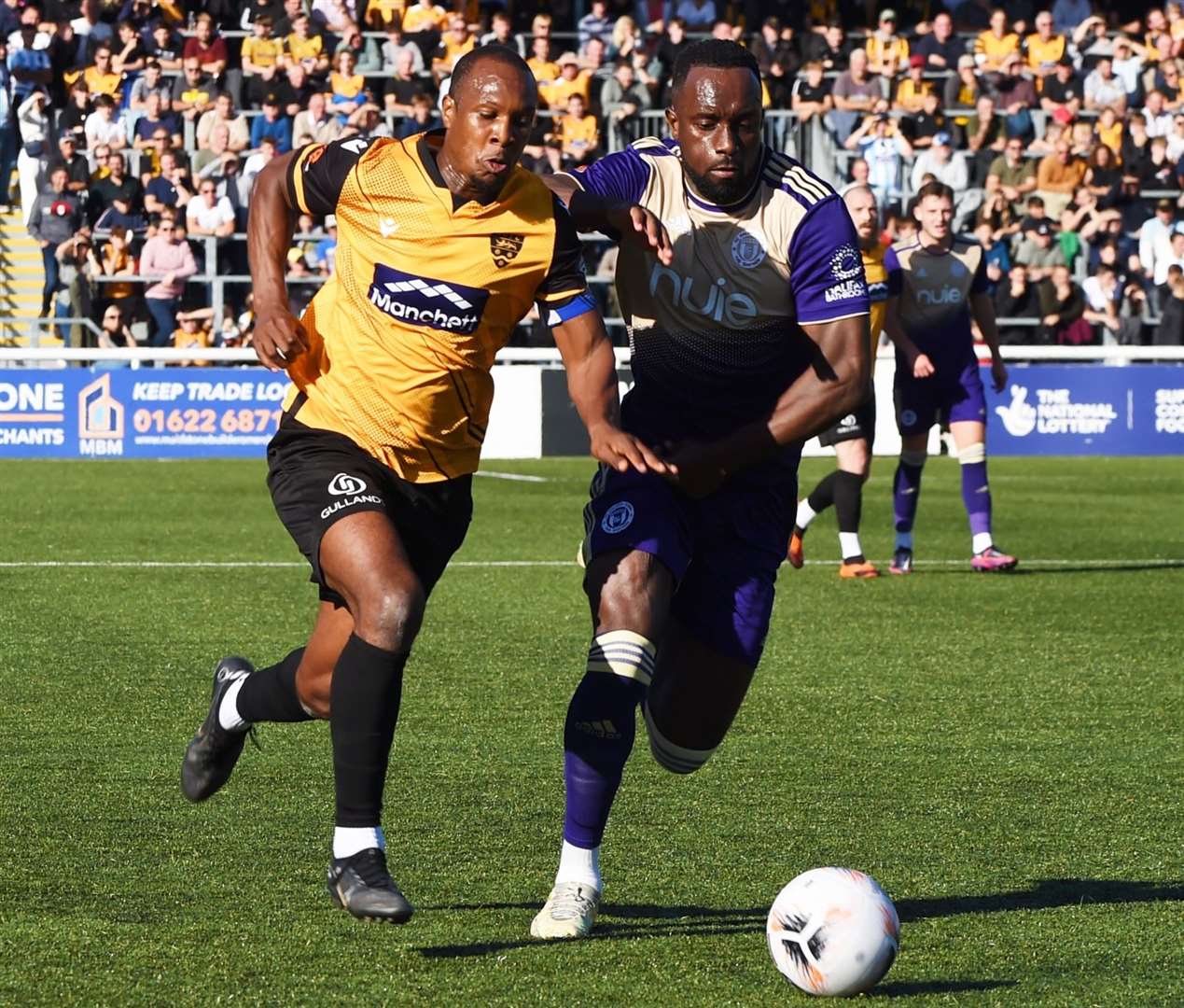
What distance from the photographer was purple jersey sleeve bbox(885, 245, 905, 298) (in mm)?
12711

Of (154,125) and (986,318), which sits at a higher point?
(154,125)

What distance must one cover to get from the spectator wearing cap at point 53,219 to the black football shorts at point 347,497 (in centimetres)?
1920

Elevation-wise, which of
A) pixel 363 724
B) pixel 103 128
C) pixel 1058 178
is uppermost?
pixel 103 128

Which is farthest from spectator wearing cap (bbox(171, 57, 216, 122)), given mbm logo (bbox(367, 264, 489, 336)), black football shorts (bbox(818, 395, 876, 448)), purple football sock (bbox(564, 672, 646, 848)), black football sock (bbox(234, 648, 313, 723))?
purple football sock (bbox(564, 672, 646, 848))

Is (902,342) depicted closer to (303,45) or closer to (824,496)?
(824,496)

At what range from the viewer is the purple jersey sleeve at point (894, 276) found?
12.7m

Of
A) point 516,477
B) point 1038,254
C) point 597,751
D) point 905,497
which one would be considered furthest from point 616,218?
point 1038,254

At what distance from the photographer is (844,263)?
17.2 ft

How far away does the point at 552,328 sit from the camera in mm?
5105

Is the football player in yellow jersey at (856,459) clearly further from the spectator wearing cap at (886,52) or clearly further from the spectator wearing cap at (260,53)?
the spectator wearing cap at (886,52)

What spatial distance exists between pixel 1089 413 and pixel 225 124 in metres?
10.7

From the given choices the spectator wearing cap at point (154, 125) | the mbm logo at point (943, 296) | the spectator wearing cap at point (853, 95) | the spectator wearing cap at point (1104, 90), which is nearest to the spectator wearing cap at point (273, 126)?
the spectator wearing cap at point (154, 125)

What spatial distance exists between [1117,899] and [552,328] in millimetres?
1984

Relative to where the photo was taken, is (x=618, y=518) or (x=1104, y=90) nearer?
(x=618, y=518)
